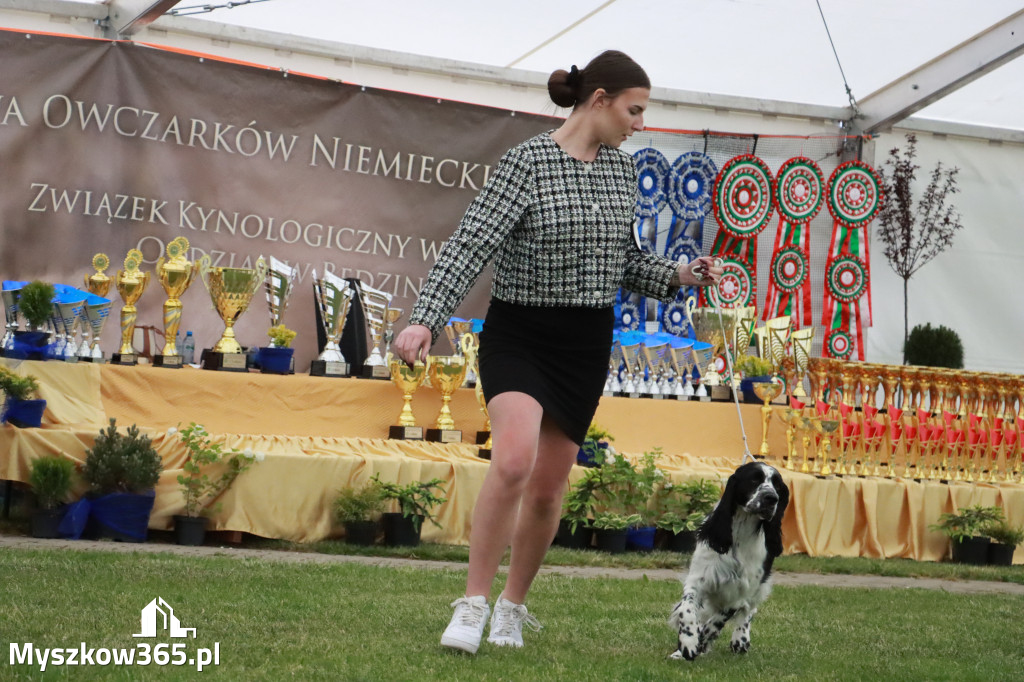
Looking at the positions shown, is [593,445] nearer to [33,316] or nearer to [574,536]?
[574,536]

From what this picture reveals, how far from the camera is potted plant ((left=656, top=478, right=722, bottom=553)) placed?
601 centimetres

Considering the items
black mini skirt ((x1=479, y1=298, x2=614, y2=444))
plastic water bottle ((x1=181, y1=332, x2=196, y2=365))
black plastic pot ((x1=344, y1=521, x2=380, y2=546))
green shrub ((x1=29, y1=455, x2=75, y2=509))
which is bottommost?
black plastic pot ((x1=344, y1=521, x2=380, y2=546))

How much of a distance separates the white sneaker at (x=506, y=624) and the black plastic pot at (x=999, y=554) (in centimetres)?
447

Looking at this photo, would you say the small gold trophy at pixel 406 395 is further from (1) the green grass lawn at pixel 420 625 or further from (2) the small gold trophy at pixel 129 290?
(1) the green grass lawn at pixel 420 625

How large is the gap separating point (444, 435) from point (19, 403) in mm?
2089

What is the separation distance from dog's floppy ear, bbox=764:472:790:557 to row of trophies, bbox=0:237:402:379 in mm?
3168

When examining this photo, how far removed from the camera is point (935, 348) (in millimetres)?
9164

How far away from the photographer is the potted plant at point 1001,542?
666 centimetres

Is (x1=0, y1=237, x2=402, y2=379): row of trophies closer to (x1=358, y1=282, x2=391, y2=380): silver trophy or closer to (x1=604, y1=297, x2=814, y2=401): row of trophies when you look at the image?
(x1=358, y1=282, x2=391, y2=380): silver trophy

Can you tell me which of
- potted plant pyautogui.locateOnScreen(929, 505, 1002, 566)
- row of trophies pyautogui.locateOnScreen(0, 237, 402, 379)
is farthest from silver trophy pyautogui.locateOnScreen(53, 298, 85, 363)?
potted plant pyautogui.locateOnScreen(929, 505, 1002, 566)

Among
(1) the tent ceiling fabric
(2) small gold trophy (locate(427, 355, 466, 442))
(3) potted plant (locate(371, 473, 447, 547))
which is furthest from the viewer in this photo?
(1) the tent ceiling fabric

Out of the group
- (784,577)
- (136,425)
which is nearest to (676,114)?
(784,577)

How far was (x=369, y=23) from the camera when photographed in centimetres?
821

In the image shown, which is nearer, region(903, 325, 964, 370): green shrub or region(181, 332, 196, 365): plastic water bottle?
region(181, 332, 196, 365): plastic water bottle
